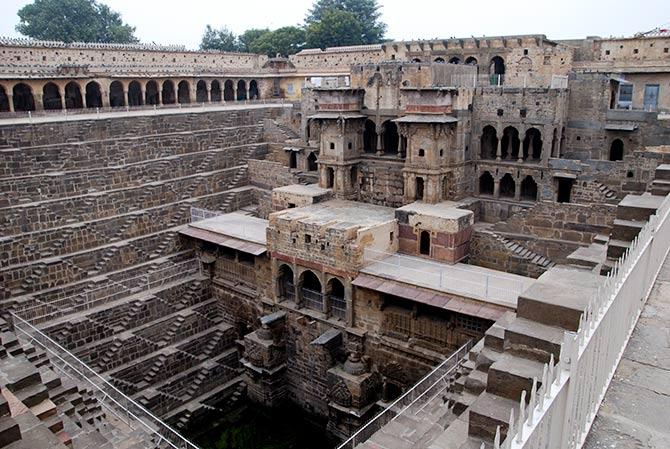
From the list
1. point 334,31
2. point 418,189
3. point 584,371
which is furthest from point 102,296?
point 334,31

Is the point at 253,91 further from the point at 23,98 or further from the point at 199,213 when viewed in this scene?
the point at 199,213

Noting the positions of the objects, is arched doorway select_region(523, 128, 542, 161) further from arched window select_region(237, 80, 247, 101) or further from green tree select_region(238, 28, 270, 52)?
green tree select_region(238, 28, 270, 52)

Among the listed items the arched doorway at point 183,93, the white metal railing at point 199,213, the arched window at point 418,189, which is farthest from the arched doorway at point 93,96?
the arched window at point 418,189

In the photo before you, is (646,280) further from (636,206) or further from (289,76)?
(289,76)

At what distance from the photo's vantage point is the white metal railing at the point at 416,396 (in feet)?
45.1

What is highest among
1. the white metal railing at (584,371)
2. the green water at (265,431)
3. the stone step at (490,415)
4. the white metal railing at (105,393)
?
the white metal railing at (584,371)

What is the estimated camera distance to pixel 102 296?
20578mm

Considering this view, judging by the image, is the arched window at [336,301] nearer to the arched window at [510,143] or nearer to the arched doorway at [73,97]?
the arched window at [510,143]

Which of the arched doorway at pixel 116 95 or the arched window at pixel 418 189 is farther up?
the arched doorway at pixel 116 95

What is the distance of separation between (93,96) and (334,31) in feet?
88.4

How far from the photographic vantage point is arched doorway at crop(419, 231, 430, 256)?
2048 centimetres

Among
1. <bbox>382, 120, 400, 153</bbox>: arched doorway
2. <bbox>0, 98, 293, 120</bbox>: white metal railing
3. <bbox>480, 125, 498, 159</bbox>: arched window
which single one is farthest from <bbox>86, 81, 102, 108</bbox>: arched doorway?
<bbox>480, 125, 498, 159</bbox>: arched window

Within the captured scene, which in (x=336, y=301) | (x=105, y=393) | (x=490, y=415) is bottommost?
(x=105, y=393)

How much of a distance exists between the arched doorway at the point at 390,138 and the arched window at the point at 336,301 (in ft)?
29.6
